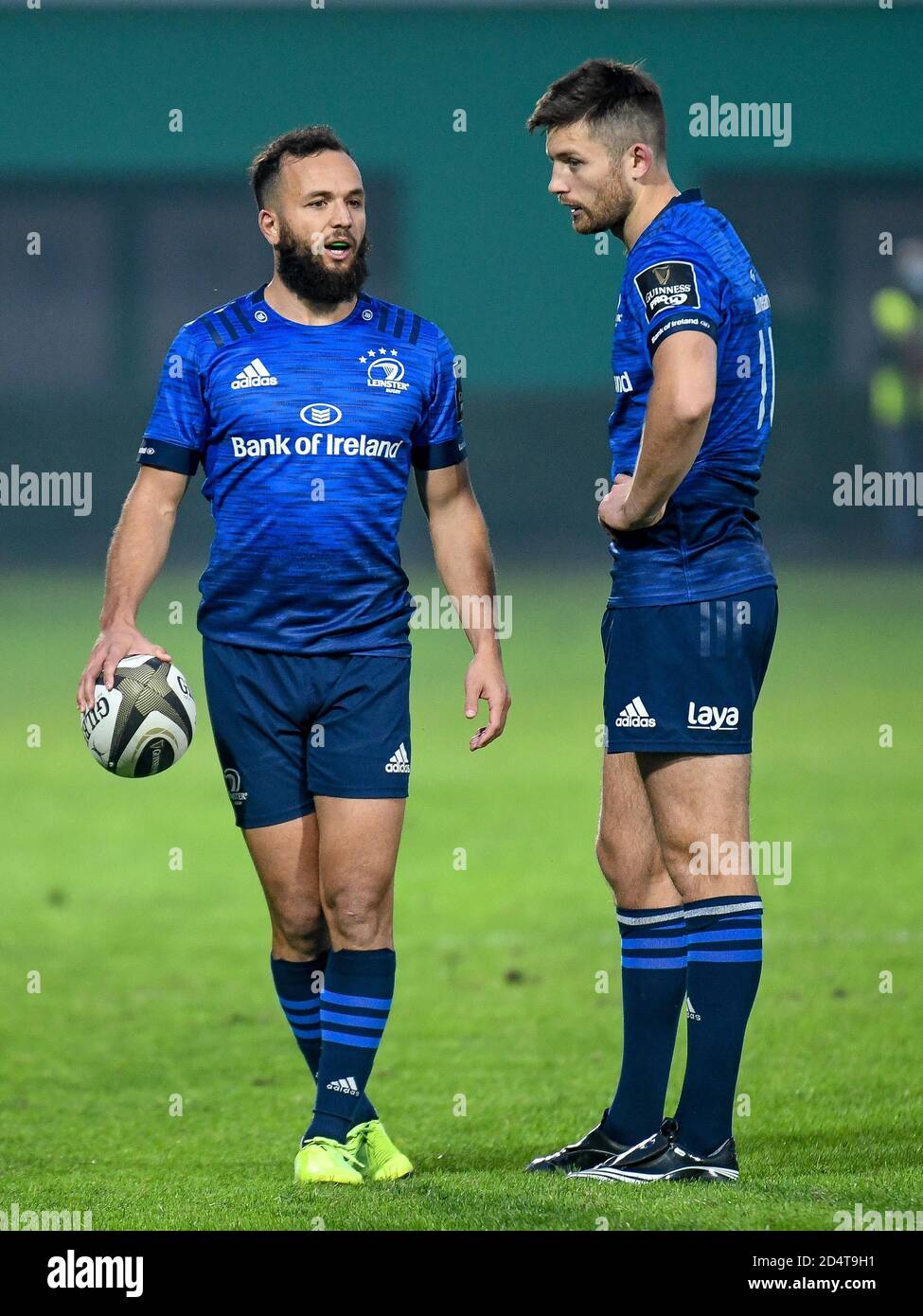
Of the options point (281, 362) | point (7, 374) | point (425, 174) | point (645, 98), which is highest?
point (425, 174)

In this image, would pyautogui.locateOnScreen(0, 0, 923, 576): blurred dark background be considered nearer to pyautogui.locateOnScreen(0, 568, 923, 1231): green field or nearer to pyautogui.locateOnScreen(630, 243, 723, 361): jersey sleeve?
pyautogui.locateOnScreen(0, 568, 923, 1231): green field

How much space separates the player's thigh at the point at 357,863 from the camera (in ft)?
14.4

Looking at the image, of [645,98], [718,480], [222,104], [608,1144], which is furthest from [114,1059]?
[222,104]

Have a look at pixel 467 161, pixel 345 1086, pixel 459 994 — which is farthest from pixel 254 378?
pixel 467 161

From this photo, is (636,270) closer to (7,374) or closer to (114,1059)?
(114,1059)

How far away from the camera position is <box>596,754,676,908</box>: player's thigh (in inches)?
175

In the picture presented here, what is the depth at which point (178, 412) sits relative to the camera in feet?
14.6

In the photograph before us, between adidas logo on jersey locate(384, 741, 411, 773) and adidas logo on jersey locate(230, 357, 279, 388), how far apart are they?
852 millimetres

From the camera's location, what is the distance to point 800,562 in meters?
22.8

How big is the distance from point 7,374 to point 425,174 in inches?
238

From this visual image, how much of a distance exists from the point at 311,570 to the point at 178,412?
46 centimetres
